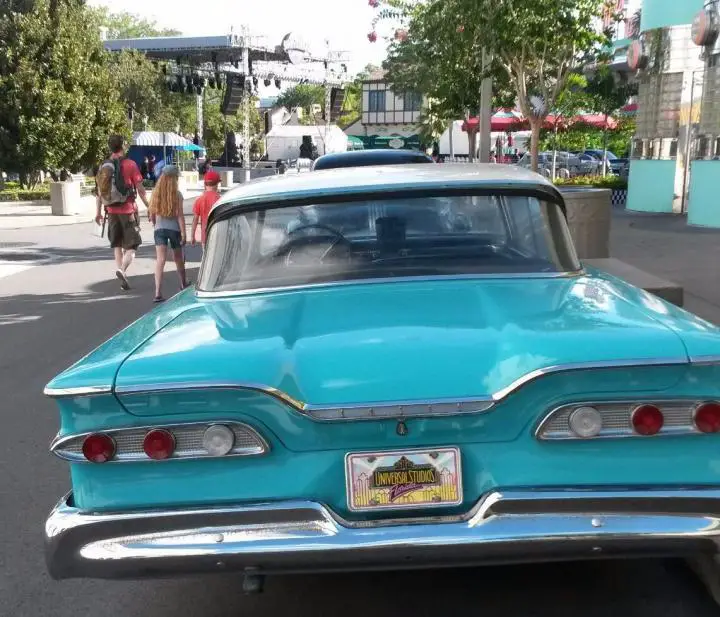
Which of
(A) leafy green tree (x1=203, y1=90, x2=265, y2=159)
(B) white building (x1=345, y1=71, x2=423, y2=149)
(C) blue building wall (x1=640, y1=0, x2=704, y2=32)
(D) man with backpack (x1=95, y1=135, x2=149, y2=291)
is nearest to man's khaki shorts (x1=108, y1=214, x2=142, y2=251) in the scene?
(D) man with backpack (x1=95, y1=135, x2=149, y2=291)

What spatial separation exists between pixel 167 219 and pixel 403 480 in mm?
8924

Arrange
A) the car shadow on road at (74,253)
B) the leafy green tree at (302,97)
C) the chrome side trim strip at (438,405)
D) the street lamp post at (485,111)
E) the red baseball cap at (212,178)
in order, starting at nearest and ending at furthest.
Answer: the chrome side trim strip at (438,405) → the red baseball cap at (212,178) → the car shadow on road at (74,253) → the street lamp post at (485,111) → the leafy green tree at (302,97)

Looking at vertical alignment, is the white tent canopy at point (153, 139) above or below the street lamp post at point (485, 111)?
below

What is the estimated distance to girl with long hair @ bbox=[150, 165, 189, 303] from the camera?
37.0ft

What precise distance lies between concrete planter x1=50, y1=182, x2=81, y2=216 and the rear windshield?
24.4 m

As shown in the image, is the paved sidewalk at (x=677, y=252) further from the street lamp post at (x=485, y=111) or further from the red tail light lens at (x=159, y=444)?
the red tail light lens at (x=159, y=444)

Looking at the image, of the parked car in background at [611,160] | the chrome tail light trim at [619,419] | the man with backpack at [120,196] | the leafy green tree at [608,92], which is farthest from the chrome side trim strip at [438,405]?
the parked car in background at [611,160]

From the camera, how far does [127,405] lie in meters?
2.99

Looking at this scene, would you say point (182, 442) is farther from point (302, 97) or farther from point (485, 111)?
point (302, 97)

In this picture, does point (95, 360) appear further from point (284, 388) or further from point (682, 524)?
point (682, 524)

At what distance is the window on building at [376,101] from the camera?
328 ft

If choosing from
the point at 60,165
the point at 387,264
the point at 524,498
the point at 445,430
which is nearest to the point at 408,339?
the point at 445,430

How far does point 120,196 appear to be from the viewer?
1265 cm

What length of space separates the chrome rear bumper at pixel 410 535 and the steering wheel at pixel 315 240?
64.1 inches
